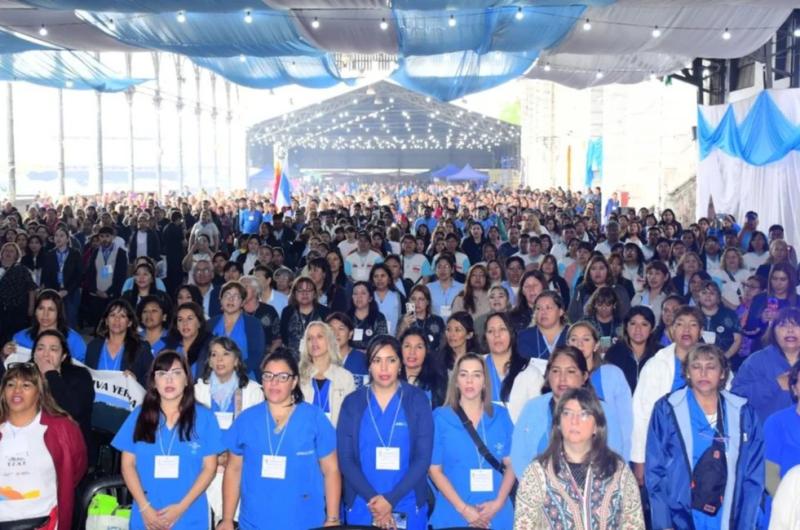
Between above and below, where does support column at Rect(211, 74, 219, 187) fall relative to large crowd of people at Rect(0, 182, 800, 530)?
above

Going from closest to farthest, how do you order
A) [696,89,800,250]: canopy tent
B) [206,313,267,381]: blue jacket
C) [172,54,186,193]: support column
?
1. [206,313,267,381]: blue jacket
2. [696,89,800,250]: canopy tent
3. [172,54,186,193]: support column

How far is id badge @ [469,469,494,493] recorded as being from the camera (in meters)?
4.63

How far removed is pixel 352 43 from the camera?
46.9 ft

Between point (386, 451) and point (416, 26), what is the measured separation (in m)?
9.00

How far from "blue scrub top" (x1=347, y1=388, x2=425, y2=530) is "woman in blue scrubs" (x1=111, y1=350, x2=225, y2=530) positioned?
0.64 metres

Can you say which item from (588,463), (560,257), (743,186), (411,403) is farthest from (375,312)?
(743,186)

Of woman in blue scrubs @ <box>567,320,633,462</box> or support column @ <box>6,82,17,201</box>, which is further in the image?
support column @ <box>6,82,17,201</box>

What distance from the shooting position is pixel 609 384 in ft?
16.9

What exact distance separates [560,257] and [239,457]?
816 cm

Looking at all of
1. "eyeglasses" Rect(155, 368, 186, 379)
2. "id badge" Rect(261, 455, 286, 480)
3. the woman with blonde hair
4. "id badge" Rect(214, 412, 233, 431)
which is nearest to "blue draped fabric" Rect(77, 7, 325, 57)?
the woman with blonde hair

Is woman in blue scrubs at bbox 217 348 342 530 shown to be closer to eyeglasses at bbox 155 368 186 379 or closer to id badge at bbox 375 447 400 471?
id badge at bbox 375 447 400 471

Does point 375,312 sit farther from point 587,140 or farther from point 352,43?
point 587,140

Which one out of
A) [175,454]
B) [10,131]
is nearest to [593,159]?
[10,131]

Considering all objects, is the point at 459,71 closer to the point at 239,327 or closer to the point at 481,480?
the point at 239,327
